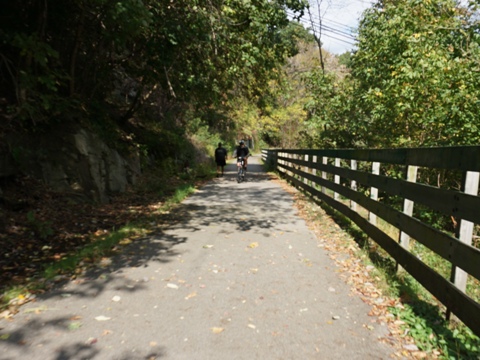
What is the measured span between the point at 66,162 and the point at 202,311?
6228 mm

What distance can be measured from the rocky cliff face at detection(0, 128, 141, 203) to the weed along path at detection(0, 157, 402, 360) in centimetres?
339

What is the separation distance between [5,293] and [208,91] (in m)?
9.11

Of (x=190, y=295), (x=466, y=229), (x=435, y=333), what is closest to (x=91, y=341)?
(x=190, y=295)

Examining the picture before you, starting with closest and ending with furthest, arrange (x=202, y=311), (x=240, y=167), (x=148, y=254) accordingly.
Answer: (x=202, y=311)
(x=148, y=254)
(x=240, y=167)

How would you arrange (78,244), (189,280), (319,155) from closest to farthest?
(189,280), (78,244), (319,155)

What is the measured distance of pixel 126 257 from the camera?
4785mm

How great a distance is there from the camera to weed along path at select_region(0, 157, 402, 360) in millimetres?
2686

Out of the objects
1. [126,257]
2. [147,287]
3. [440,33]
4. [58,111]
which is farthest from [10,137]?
[440,33]

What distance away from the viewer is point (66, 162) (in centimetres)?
805

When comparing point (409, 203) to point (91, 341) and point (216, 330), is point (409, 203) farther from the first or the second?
point (91, 341)

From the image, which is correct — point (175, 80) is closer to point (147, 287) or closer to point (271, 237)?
point (271, 237)

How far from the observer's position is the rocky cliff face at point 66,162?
288 inches

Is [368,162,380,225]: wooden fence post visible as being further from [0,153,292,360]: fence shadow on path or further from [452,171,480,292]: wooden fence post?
[452,171,480,292]: wooden fence post

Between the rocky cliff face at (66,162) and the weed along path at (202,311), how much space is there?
11.1ft
